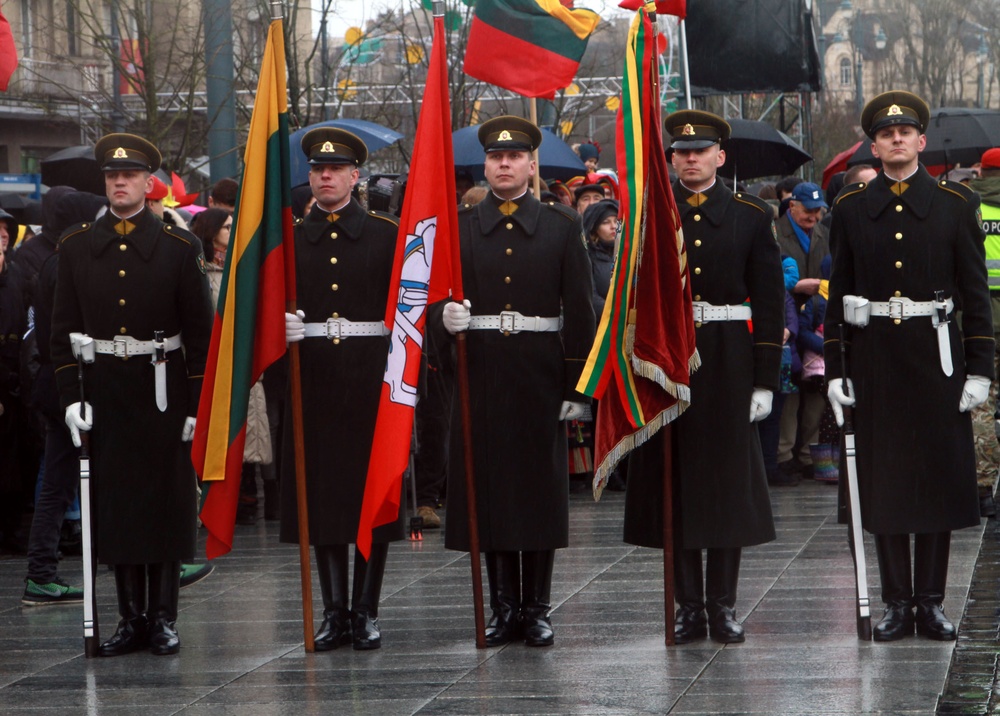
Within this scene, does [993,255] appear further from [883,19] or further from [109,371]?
[883,19]

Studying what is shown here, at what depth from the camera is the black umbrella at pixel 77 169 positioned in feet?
41.2

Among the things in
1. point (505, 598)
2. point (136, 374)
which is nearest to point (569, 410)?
point (505, 598)

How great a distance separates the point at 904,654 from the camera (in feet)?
21.8

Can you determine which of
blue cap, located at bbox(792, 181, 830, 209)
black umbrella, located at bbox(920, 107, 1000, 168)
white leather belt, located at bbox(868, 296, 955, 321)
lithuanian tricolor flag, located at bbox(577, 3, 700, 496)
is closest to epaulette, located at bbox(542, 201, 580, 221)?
lithuanian tricolor flag, located at bbox(577, 3, 700, 496)

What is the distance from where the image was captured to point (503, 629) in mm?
7172

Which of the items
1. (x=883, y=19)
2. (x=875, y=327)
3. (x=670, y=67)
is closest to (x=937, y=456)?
(x=875, y=327)

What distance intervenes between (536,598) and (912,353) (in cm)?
186

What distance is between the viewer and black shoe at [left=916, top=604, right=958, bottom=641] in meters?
6.89

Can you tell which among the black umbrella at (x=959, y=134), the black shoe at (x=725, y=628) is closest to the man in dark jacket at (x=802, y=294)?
the black umbrella at (x=959, y=134)

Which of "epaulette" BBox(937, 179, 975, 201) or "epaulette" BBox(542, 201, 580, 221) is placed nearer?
"epaulette" BBox(937, 179, 975, 201)

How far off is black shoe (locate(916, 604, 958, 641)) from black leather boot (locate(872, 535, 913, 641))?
46 millimetres

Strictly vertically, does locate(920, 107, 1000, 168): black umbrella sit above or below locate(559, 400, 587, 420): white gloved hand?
above

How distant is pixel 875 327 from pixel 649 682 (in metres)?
1.85

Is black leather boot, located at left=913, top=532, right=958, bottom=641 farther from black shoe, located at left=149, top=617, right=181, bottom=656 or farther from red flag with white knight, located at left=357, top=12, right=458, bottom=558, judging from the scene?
black shoe, located at left=149, top=617, right=181, bottom=656
